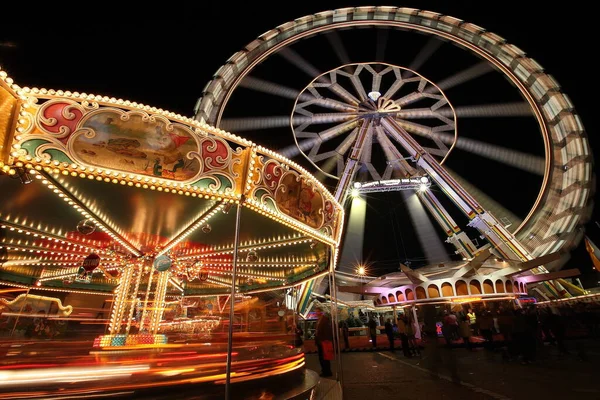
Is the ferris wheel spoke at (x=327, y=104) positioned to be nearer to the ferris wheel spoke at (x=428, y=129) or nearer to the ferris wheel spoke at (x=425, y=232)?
the ferris wheel spoke at (x=428, y=129)

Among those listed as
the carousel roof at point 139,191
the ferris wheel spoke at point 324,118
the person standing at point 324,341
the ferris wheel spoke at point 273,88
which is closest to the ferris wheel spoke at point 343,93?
the ferris wheel spoke at point 324,118

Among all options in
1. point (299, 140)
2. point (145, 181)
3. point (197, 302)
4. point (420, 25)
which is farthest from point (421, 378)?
point (420, 25)

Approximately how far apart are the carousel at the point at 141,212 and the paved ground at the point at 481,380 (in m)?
1.39

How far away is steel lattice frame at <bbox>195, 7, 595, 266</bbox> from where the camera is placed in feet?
38.4

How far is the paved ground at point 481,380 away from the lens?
13.0 ft

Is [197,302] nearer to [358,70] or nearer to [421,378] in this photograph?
[421,378]

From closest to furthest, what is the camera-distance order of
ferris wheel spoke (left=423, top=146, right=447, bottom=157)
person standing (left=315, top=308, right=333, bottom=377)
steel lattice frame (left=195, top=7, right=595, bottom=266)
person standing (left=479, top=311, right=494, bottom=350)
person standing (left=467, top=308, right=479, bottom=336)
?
1. person standing (left=315, top=308, right=333, bottom=377)
2. person standing (left=479, top=311, right=494, bottom=350)
3. steel lattice frame (left=195, top=7, right=595, bottom=266)
4. person standing (left=467, top=308, right=479, bottom=336)
5. ferris wheel spoke (left=423, top=146, right=447, bottom=157)

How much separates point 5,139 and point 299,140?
11508 millimetres

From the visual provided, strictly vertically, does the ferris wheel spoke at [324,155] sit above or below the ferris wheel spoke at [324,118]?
below

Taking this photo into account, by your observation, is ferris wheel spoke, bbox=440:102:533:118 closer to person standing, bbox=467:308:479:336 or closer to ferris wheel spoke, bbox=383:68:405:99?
ferris wheel spoke, bbox=383:68:405:99

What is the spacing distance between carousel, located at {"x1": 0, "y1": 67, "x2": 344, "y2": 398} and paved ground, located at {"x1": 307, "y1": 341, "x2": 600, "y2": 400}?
4.55ft

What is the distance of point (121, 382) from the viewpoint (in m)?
3.22

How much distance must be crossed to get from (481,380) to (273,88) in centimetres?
1258

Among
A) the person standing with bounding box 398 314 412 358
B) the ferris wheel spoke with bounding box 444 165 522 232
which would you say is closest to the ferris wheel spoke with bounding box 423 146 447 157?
the ferris wheel spoke with bounding box 444 165 522 232
